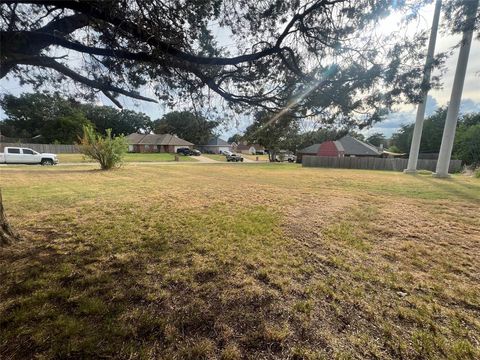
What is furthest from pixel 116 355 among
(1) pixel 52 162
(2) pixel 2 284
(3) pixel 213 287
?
(1) pixel 52 162

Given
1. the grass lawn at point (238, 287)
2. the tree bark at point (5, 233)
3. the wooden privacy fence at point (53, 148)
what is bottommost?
the grass lawn at point (238, 287)

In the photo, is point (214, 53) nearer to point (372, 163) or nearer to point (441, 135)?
point (372, 163)

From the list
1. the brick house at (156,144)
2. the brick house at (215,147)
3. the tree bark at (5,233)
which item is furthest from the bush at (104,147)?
the brick house at (215,147)

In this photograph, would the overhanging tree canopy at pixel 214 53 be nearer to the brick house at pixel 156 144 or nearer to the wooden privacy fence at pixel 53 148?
the wooden privacy fence at pixel 53 148

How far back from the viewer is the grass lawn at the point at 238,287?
1867mm

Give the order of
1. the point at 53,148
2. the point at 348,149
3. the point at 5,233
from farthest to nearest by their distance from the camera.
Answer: the point at 53,148 → the point at 348,149 → the point at 5,233

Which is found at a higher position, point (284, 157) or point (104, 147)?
point (104, 147)

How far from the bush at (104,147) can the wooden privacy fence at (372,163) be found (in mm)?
Answer: 21696

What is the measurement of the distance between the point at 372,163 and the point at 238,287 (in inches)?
1051

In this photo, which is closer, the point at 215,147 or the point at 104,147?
the point at 104,147

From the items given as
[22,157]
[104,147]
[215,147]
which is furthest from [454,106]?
[215,147]

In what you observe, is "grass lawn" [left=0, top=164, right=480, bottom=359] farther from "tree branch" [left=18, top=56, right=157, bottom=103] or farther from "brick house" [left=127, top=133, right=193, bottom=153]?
Answer: "brick house" [left=127, top=133, right=193, bottom=153]

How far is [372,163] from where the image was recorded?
81.1 feet

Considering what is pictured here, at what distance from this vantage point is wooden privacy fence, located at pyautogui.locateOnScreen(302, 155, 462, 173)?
22020 millimetres
